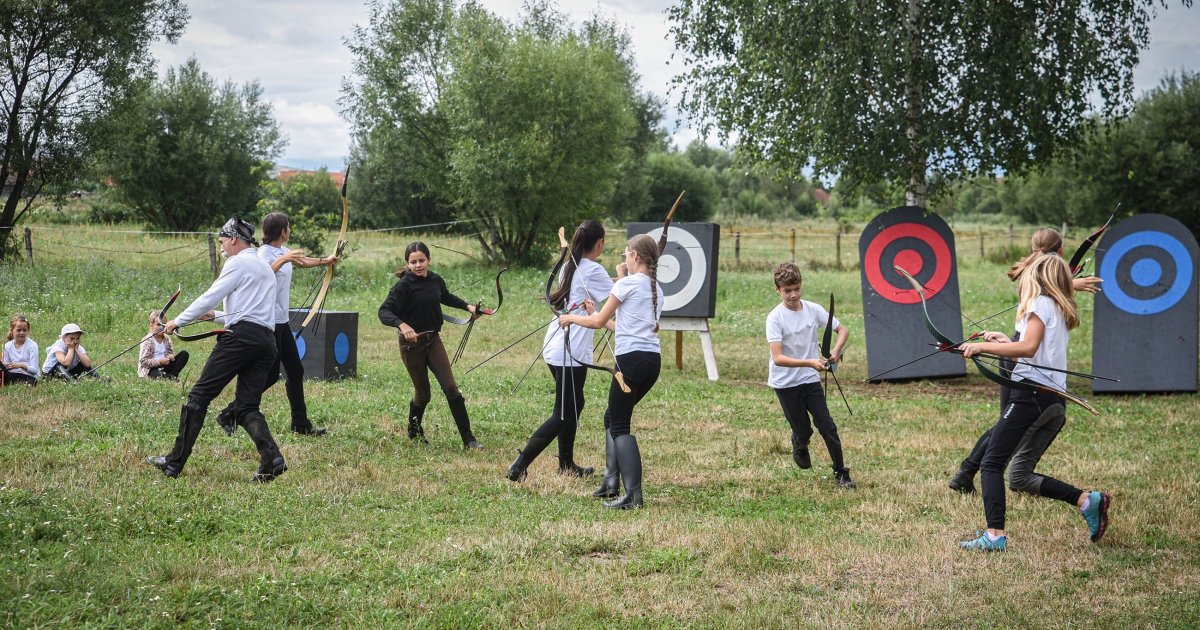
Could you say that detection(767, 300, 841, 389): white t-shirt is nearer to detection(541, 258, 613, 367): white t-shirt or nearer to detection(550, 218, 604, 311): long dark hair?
detection(541, 258, 613, 367): white t-shirt

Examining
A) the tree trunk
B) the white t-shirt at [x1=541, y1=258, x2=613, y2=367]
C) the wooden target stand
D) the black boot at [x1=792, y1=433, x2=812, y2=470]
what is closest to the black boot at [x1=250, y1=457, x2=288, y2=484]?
the white t-shirt at [x1=541, y1=258, x2=613, y2=367]

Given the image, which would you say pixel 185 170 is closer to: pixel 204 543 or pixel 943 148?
pixel 943 148

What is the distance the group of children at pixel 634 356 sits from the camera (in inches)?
183

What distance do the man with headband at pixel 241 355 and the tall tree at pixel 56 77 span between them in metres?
15.8

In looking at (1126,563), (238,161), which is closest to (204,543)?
(1126,563)

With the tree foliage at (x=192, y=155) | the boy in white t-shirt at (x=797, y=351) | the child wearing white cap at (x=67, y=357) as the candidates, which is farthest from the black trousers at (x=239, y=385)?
the tree foliage at (x=192, y=155)

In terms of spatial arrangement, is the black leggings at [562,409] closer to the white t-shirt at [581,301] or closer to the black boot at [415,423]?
the white t-shirt at [581,301]

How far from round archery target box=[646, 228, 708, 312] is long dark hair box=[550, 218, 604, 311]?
5739 millimetres

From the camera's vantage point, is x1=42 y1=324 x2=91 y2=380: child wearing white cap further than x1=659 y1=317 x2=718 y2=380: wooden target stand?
No

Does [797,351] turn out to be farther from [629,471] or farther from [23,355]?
[23,355]

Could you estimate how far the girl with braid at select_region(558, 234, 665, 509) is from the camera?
17.0 ft

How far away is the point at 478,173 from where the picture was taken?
2225 cm

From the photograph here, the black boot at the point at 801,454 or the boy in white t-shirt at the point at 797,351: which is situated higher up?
the boy in white t-shirt at the point at 797,351

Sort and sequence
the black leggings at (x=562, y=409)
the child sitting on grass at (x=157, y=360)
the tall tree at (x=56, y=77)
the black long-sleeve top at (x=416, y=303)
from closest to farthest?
1. the black leggings at (x=562, y=409)
2. the black long-sleeve top at (x=416, y=303)
3. the child sitting on grass at (x=157, y=360)
4. the tall tree at (x=56, y=77)
